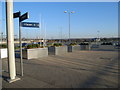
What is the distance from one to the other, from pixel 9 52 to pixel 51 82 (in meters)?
1.94

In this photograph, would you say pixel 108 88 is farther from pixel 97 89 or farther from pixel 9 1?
pixel 9 1

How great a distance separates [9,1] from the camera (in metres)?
4.55

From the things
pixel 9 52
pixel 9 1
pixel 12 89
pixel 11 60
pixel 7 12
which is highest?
pixel 9 1

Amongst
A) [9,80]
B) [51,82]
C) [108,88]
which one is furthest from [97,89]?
[9,80]

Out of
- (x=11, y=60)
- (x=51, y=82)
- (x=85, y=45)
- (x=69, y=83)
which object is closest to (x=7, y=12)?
(x=11, y=60)

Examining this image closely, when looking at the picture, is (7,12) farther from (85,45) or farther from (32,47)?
(85,45)

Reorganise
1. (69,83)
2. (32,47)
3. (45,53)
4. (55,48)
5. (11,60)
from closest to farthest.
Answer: (69,83)
(11,60)
(32,47)
(45,53)
(55,48)

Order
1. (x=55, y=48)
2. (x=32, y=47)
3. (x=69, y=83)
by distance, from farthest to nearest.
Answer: (x=55, y=48)
(x=32, y=47)
(x=69, y=83)

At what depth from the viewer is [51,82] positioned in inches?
176

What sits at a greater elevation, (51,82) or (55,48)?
(55,48)

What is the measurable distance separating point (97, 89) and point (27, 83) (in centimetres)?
241

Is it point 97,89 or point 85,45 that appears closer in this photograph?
point 97,89

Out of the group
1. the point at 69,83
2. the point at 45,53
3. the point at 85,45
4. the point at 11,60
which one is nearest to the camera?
the point at 69,83

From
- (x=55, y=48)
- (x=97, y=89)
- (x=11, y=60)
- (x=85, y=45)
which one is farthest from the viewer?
(x=85, y=45)
